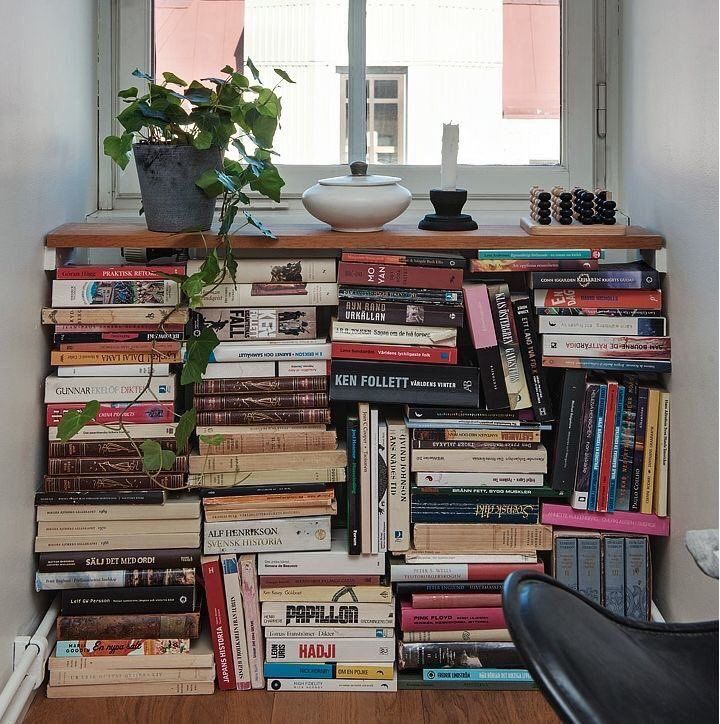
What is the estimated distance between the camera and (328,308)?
2.47m

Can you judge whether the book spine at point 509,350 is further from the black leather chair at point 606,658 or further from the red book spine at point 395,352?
the black leather chair at point 606,658

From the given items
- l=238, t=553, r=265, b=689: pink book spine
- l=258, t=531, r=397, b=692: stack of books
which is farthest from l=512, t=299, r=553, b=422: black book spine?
l=238, t=553, r=265, b=689: pink book spine

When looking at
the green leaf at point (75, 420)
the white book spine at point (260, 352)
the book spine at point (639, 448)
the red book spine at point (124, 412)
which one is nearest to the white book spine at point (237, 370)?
the white book spine at point (260, 352)

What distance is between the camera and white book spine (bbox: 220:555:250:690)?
2.16 metres

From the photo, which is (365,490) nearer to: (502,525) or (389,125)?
(502,525)

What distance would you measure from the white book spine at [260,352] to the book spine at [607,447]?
61 cm

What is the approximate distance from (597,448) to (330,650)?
714mm

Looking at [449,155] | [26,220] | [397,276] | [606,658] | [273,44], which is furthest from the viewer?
[273,44]

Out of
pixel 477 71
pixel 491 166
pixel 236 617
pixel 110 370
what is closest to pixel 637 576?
pixel 236 617

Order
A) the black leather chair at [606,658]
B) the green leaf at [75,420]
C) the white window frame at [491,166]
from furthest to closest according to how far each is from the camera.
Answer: the white window frame at [491,166] < the green leaf at [75,420] < the black leather chair at [606,658]

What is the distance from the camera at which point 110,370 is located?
2.12m

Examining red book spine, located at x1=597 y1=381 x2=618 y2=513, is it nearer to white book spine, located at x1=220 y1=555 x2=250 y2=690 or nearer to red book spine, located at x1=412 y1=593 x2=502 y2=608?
red book spine, located at x1=412 y1=593 x2=502 y2=608

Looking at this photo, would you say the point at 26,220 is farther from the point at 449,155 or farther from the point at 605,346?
the point at 605,346

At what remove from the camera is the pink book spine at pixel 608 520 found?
7.09 ft
